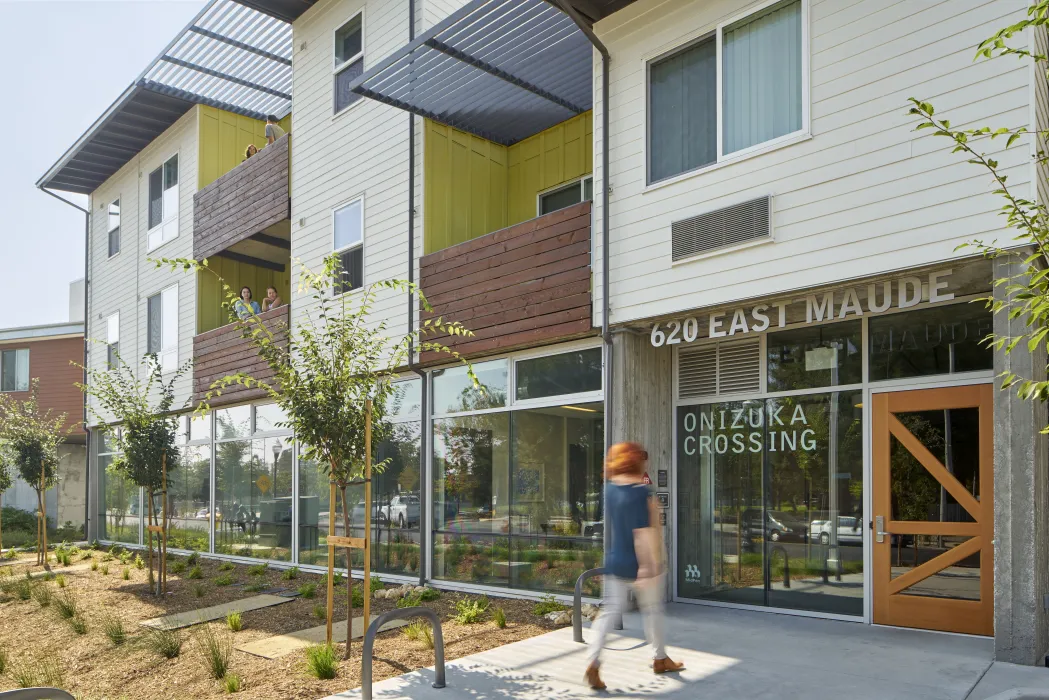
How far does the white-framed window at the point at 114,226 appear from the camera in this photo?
22547mm

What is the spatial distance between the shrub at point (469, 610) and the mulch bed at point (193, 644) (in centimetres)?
10

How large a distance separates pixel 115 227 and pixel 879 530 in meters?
20.7

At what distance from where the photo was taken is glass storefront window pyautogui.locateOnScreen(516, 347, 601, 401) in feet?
34.0

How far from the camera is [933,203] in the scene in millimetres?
7250

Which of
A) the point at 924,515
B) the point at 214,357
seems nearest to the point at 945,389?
the point at 924,515

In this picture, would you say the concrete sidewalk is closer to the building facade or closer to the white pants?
the white pants

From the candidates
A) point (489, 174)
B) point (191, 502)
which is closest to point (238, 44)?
point (489, 174)

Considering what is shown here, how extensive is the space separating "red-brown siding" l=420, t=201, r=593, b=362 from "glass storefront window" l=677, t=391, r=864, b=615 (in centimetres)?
193

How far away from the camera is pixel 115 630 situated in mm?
9492

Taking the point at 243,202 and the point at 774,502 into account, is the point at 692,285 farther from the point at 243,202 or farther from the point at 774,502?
the point at 243,202

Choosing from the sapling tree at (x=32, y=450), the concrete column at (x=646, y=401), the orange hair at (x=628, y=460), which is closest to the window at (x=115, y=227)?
the sapling tree at (x=32, y=450)

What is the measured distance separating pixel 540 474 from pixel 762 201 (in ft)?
14.7

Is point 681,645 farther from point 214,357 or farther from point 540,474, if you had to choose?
point 214,357

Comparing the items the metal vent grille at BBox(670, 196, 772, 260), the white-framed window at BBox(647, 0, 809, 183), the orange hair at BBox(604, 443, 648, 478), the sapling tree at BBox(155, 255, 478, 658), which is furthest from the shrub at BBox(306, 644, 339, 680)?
the white-framed window at BBox(647, 0, 809, 183)
